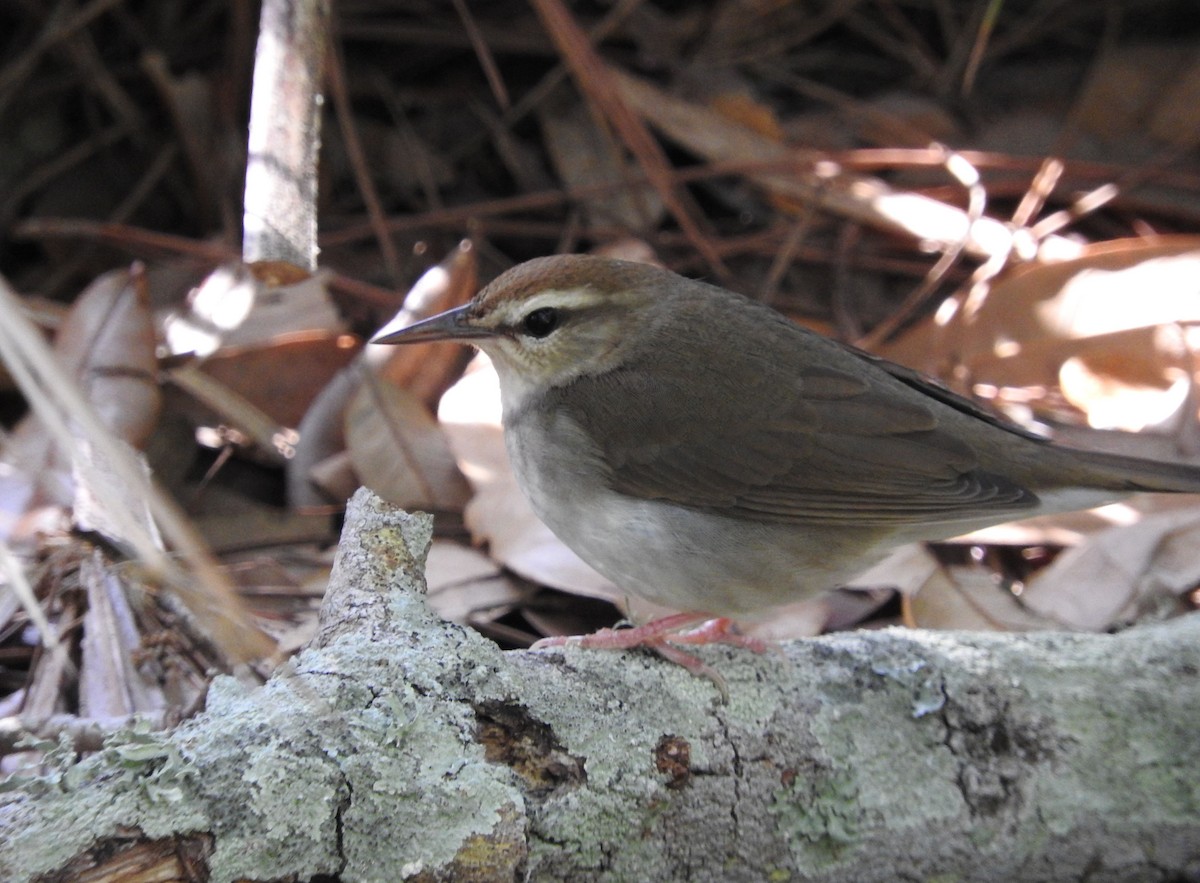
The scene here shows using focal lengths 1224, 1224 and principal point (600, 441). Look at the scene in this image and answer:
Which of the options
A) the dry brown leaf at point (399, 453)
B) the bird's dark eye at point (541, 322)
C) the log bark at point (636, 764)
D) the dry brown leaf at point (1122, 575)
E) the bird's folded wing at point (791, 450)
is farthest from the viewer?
the dry brown leaf at point (399, 453)

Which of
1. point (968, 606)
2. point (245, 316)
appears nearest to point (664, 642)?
point (968, 606)

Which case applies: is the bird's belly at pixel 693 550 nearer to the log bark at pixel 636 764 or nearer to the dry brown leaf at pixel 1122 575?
the log bark at pixel 636 764

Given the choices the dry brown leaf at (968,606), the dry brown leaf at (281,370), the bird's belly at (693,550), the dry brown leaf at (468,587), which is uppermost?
the dry brown leaf at (281,370)

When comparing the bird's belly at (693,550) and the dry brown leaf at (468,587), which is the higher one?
the bird's belly at (693,550)

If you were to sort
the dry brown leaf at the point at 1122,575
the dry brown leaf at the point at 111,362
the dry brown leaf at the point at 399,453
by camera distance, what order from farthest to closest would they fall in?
1. the dry brown leaf at the point at 399,453
2. the dry brown leaf at the point at 111,362
3. the dry brown leaf at the point at 1122,575

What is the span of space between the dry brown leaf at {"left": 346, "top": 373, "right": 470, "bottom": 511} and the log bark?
1.52 metres

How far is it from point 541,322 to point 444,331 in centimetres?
27

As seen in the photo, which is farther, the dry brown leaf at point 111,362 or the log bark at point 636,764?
the dry brown leaf at point 111,362

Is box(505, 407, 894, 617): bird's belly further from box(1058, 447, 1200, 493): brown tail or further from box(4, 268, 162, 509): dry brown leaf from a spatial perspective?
box(4, 268, 162, 509): dry brown leaf

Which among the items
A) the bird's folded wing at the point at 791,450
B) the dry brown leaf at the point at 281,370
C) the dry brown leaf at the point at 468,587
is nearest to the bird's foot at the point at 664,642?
the bird's folded wing at the point at 791,450

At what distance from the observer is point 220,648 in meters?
3.02

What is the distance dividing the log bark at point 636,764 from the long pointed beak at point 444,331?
2.92 feet

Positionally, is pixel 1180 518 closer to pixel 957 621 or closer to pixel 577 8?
pixel 957 621

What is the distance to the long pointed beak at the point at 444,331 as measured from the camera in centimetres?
334
